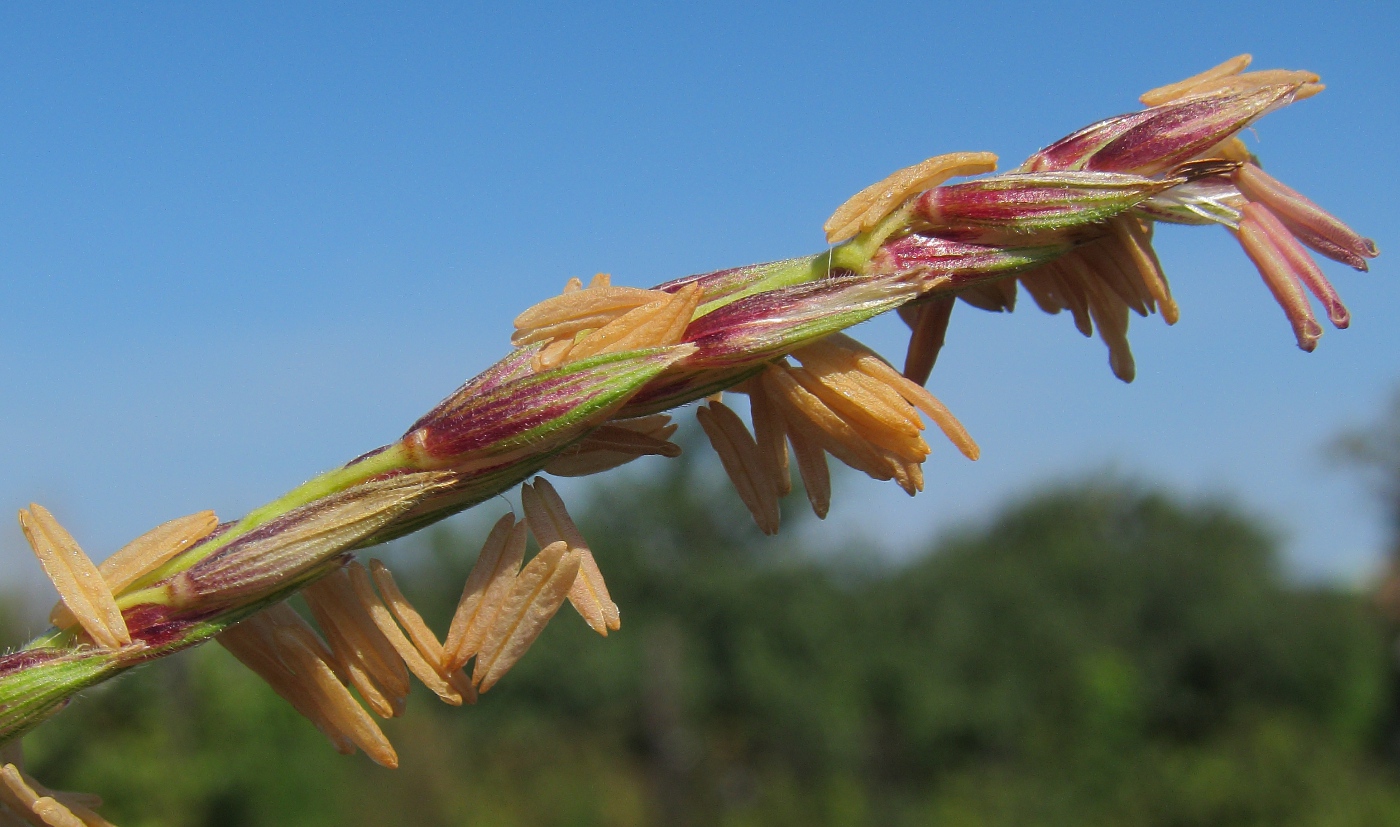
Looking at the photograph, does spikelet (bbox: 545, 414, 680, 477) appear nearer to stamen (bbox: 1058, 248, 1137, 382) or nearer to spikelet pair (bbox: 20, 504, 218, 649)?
spikelet pair (bbox: 20, 504, 218, 649)

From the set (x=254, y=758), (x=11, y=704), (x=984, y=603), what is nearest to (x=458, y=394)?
(x=11, y=704)

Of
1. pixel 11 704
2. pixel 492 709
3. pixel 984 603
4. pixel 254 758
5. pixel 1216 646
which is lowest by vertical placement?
pixel 1216 646

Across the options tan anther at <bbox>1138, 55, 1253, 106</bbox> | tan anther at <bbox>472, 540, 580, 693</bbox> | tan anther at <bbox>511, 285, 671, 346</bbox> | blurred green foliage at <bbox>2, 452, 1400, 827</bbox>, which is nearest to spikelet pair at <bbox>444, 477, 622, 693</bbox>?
tan anther at <bbox>472, 540, 580, 693</bbox>

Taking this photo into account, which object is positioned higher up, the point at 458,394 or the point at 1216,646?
the point at 458,394

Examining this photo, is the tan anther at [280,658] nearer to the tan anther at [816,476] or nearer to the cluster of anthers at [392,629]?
the cluster of anthers at [392,629]

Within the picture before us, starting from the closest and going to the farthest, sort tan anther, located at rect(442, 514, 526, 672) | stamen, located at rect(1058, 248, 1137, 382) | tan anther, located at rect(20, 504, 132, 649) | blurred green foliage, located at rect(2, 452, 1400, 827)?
1. tan anther, located at rect(20, 504, 132, 649)
2. tan anther, located at rect(442, 514, 526, 672)
3. stamen, located at rect(1058, 248, 1137, 382)
4. blurred green foliage, located at rect(2, 452, 1400, 827)

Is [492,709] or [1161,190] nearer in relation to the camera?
[1161,190]

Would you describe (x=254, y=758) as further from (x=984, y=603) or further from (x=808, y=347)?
(x=984, y=603)

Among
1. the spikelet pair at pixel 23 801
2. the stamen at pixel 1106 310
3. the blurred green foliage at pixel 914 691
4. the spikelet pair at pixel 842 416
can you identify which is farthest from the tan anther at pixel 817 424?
the blurred green foliage at pixel 914 691
